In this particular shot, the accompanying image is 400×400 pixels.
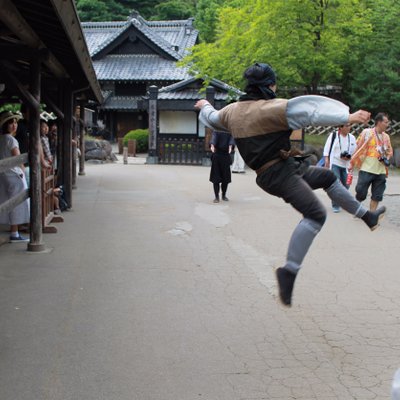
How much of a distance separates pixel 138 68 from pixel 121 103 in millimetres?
2470

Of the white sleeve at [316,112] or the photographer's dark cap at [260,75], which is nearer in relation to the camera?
the white sleeve at [316,112]

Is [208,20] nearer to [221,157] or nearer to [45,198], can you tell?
[221,157]

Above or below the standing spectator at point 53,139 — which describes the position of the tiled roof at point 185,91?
above

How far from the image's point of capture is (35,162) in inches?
299

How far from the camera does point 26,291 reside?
19.6ft

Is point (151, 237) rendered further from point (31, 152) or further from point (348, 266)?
point (348, 266)

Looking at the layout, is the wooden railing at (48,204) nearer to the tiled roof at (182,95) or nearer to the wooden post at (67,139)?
the wooden post at (67,139)

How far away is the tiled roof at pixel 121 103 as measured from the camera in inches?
1428

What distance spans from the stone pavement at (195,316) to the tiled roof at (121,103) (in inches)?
1055

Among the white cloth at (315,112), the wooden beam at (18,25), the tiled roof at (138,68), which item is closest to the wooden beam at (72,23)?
the wooden beam at (18,25)

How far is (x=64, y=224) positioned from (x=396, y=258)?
5.45m

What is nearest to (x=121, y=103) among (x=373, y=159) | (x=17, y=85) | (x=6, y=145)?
(x=373, y=159)

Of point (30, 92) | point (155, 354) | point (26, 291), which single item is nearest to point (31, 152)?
point (30, 92)

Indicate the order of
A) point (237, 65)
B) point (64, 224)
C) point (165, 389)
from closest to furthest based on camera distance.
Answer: point (165, 389) → point (64, 224) → point (237, 65)
